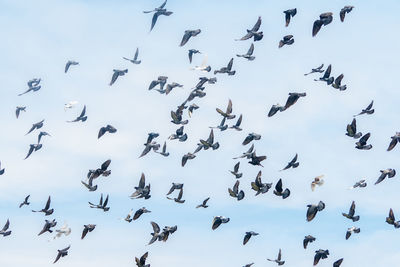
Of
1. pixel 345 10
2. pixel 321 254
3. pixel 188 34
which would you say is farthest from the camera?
pixel 188 34

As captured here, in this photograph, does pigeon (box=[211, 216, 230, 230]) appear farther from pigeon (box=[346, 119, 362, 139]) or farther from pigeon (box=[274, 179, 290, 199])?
pigeon (box=[346, 119, 362, 139])

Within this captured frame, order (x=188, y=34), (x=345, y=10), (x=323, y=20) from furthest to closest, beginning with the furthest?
(x=188, y=34), (x=345, y=10), (x=323, y=20)

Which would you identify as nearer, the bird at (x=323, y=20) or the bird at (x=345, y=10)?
the bird at (x=323, y=20)

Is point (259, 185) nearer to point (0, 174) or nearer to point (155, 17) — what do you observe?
point (155, 17)

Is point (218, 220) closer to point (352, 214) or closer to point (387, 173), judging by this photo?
point (352, 214)

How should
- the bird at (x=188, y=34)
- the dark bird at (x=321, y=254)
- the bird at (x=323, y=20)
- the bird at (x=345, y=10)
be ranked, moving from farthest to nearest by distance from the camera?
1. the bird at (x=188, y=34)
2. the dark bird at (x=321, y=254)
3. the bird at (x=345, y=10)
4. the bird at (x=323, y=20)

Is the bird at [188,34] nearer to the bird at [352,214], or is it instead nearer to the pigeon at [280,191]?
the pigeon at [280,191]

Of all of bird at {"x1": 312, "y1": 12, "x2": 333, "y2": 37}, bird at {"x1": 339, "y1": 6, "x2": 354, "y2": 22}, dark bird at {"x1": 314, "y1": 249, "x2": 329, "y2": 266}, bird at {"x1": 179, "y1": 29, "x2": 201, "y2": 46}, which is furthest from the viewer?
bird at {"x1": 179, "y1": 29, "x2": 201, "y2": 46}

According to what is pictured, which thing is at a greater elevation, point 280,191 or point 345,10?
point 345,10

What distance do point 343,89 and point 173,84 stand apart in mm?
21639

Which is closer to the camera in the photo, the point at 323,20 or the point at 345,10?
the point at 323,20

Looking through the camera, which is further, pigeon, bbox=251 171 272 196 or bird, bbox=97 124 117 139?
bird, bbox=97 124 117 139

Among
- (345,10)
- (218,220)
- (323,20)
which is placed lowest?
(218,220)

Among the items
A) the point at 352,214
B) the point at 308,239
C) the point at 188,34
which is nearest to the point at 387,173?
the point at 352,214
